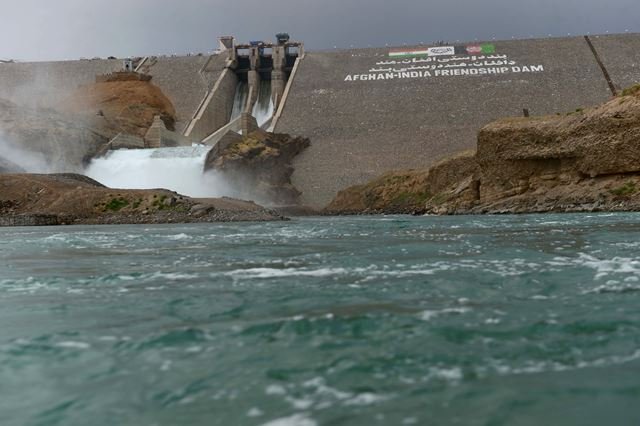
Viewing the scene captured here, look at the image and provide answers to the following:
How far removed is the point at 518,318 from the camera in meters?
5.59

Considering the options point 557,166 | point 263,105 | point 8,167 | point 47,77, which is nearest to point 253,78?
point 263,105

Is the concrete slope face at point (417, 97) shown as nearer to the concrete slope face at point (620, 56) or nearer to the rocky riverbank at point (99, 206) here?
the concrete slope face at point (620, 56)

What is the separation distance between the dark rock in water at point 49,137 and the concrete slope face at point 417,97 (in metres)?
13.7

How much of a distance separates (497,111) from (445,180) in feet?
56.7

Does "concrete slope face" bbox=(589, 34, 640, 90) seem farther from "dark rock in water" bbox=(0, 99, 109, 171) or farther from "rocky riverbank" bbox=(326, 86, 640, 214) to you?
"dark rock in water" bbox=(0, 99, 109, 171)

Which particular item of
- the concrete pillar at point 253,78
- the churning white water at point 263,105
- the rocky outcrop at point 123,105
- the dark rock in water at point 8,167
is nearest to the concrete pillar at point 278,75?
the churning white water at point 263,105

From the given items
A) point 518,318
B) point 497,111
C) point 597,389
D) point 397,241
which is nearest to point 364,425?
point 597,389

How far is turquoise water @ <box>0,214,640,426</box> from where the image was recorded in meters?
3.70

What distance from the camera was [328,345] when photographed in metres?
4.89

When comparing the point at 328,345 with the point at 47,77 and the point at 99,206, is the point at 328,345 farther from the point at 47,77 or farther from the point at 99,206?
the point at 47,77

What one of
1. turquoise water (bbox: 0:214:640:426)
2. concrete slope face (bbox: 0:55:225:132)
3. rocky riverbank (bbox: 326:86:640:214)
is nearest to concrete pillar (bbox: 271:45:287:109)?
concrete slope face (bbox: 0:55:225:132)

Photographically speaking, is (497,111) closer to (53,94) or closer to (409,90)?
(409,90)

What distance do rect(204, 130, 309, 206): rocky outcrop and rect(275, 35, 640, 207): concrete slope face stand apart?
47.0 inches

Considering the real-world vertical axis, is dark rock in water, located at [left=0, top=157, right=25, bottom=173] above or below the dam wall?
below
